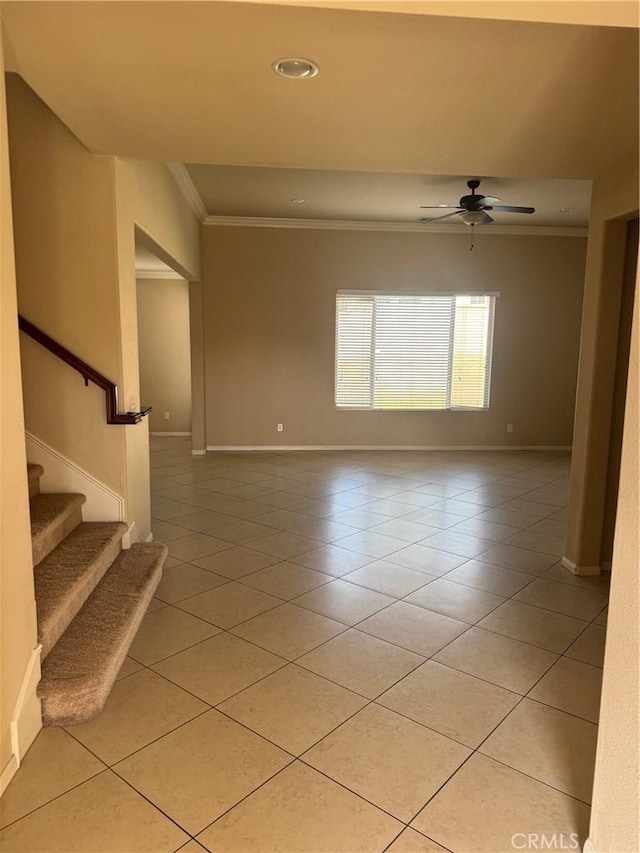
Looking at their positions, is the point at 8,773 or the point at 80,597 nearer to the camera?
the point at 8,773

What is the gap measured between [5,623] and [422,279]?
22.6 feet

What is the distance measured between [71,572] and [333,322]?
220 inches

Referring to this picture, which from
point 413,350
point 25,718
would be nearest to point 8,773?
point 25,718

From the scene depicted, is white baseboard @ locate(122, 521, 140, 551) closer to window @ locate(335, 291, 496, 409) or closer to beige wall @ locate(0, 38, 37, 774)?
beige wall @ locate(0, 38, 37, 774)

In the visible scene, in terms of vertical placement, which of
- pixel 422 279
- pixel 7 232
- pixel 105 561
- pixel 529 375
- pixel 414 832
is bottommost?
pixel 414 832

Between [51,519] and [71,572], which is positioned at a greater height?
[51,519]

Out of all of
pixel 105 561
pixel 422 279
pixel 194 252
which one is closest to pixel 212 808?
pixel 105 561

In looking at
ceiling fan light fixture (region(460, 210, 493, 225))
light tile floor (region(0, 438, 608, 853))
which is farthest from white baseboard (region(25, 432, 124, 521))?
ceiling fan light fixture (region(460, 210, 493, 225))

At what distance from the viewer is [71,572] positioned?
282 cm

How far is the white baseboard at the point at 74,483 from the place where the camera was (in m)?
3.45

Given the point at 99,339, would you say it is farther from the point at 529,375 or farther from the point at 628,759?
the point at 529,375

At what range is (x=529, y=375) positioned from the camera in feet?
26.7

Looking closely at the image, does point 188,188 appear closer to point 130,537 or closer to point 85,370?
point 85,370

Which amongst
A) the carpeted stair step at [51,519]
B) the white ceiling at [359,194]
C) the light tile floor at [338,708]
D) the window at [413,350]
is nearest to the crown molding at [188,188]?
the white ceiling at [359,194]
